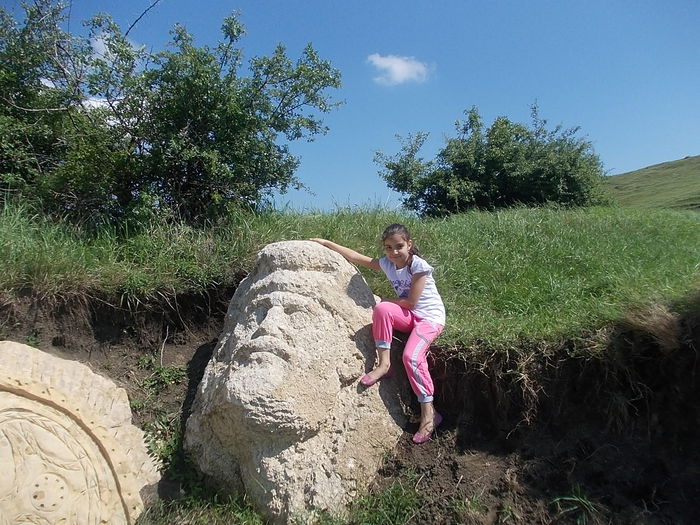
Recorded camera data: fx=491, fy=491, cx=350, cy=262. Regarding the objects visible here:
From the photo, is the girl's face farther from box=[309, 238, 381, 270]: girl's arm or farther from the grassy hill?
the grassy hill

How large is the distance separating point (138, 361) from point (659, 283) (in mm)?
A: 4538

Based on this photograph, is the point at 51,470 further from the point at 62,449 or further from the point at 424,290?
the point at 424,290

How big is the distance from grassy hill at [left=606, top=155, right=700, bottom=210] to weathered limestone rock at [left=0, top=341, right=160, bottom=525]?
478 inches

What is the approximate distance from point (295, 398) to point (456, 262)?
288 cm

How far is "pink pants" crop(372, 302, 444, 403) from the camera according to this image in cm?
364

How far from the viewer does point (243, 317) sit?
3887mm

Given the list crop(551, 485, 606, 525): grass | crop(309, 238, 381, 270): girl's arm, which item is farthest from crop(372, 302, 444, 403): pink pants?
crop(551, 485, 606, 525): grass

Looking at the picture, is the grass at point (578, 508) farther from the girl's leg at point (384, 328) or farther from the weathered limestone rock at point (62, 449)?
the weathered limestone rock at point (62, 449)

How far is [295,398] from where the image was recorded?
10.9 feet

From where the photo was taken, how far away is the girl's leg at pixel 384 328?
3.68 meters

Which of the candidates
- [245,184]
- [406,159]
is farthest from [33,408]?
[406,159]

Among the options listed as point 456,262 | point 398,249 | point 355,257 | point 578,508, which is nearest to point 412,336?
point 398,249

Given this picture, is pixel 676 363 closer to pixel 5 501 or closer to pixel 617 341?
pixel 617 341

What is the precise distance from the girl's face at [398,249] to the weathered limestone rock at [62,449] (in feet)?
7.99
